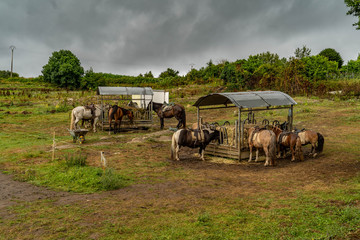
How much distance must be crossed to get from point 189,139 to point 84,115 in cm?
960

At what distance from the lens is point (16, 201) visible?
287 inches

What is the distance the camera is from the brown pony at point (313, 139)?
1194cm

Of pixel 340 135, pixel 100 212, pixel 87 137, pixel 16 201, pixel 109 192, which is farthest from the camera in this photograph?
pixel 87 137

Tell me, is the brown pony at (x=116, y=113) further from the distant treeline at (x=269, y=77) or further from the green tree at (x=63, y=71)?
the green tree at (x=63, y=71)

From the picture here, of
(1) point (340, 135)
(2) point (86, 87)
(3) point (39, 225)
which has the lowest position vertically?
(3) point (39, 225)

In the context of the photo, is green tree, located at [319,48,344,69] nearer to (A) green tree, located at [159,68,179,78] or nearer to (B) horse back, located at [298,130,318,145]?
(A) green tree, located at [159,68,179,78]

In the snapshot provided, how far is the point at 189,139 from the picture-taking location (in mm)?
12039

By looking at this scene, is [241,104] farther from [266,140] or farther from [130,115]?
[130,115]

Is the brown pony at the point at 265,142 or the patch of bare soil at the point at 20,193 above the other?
the brown pony at the point at 265,142

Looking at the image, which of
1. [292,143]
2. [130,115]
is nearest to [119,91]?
[130,115]

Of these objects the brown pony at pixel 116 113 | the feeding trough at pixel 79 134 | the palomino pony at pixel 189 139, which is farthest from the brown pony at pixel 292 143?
the brown pony at pixel 116 113

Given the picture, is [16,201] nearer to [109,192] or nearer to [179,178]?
[109,192]

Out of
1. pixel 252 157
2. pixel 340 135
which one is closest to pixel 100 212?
pixel 252 157

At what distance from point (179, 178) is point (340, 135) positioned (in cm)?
1112
